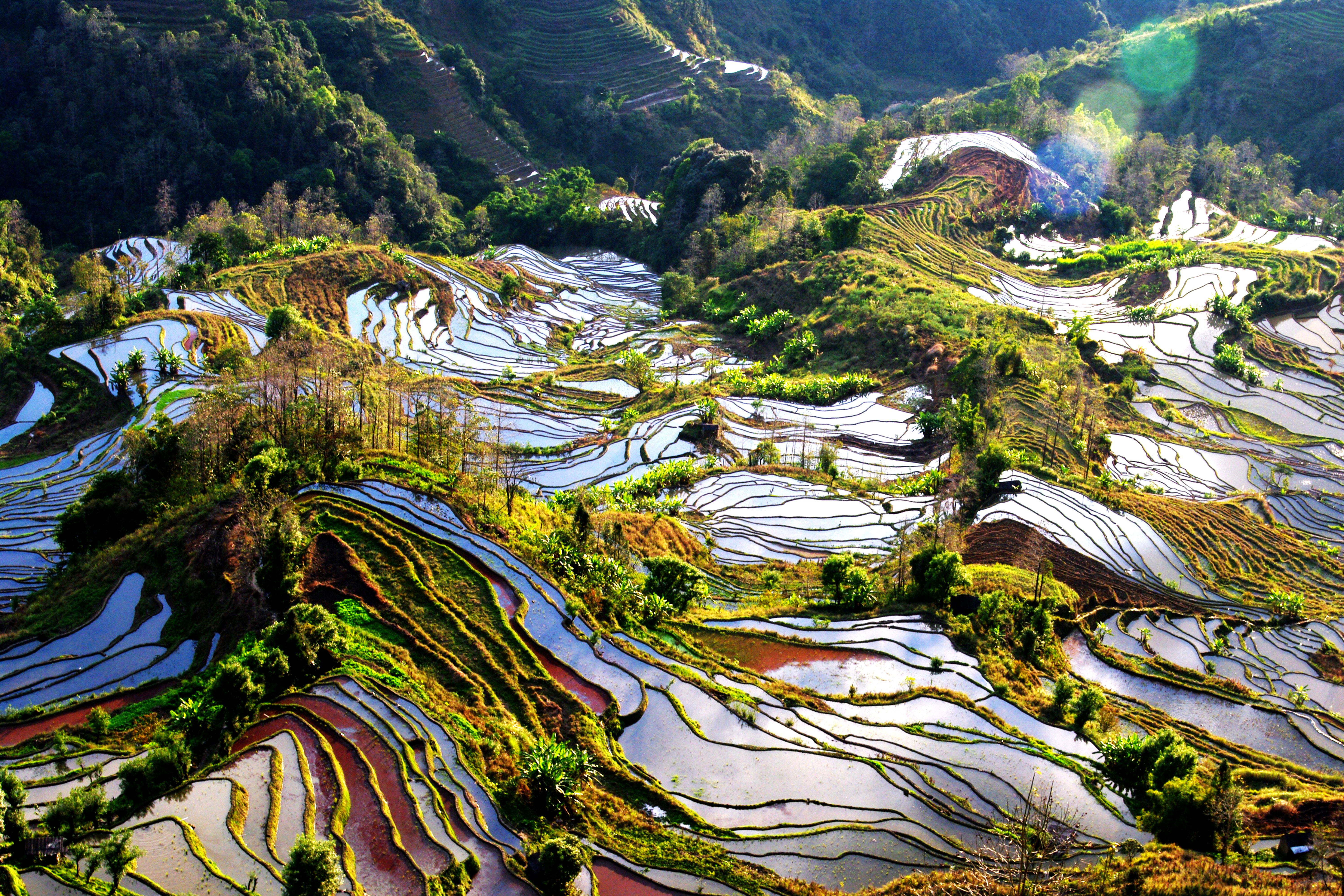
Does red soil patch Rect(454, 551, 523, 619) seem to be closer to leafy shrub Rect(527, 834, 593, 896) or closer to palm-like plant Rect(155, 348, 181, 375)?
leafy shrub Rect(527, 834, 593, 896)

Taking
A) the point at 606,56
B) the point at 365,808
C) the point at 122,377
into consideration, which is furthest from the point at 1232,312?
the point at 606,56

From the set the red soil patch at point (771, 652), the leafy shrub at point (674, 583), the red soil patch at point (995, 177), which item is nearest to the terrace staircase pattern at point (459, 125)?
the red soil patch at point (995, 177)

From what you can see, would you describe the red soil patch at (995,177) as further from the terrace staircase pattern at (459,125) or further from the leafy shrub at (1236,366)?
the terrace staircase pattern at (459,125)

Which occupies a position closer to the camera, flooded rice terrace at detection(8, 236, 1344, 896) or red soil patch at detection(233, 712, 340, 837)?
flooded rice terrace at detection(8, 236, 1344, 896)

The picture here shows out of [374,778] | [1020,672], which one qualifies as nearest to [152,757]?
[374,778]

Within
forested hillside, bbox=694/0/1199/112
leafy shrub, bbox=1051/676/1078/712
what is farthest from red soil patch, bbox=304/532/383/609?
forested hillside, bbox=694/0/1199/112

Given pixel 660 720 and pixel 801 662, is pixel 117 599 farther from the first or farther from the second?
pixel 801 662

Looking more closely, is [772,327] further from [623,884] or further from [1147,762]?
[623,884]
